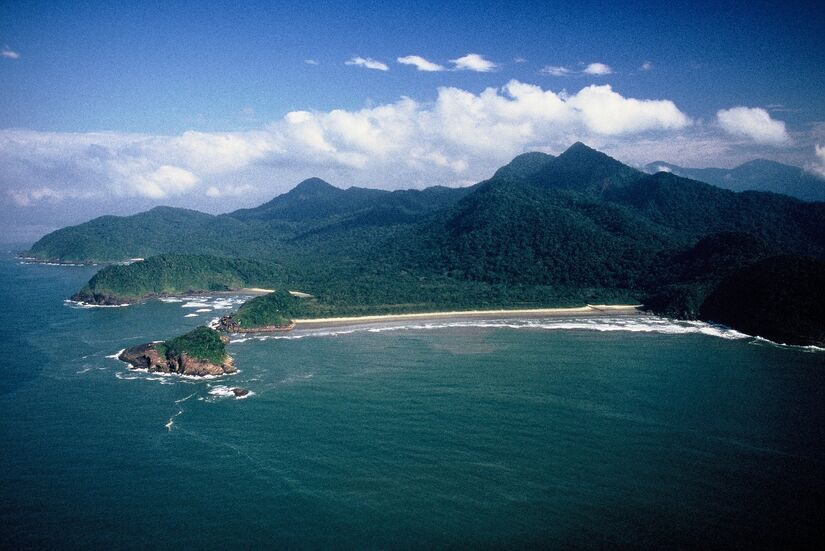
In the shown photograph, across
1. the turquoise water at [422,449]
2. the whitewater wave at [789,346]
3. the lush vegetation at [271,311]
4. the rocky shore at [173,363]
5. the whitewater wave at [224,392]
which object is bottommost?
the turquoise water at [422,449]

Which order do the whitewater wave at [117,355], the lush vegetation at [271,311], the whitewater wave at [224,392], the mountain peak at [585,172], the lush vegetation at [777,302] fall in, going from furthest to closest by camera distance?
the mountain peak at [585,172] < the lush vegetation at [271,311] < the lush vegetation at [777,302] < the whitewater wave at [117,355] < the whitewater wave at [224,392]

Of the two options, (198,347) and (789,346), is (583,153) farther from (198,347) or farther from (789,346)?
(198,347)

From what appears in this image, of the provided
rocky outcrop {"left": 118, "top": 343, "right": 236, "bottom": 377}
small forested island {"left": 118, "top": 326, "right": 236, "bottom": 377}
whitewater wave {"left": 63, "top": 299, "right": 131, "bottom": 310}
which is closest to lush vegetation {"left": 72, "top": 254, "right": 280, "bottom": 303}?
whitewater wave {"left": 63, "top": 299, "right": 131, "bottom": 310}

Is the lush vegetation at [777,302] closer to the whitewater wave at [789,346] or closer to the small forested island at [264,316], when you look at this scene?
the whitewater wave at [789,346]

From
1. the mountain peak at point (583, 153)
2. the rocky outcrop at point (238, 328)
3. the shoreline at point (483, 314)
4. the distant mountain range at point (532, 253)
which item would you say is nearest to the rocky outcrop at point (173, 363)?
the rocky outcrop at point (238, 328)

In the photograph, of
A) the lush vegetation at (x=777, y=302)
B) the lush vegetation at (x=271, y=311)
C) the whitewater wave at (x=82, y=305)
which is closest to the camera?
the lush vegetation at (x=777, y=302)

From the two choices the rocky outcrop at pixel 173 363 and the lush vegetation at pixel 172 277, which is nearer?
the rocky outcrop at pixel 173 363

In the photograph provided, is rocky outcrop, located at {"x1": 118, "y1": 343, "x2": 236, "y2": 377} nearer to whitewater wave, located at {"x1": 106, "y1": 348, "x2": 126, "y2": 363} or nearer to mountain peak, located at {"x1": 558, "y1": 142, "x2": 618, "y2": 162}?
whitewater wave, located at {"x1": 106, "y1": 348, "x2": 126, "y2": 363}

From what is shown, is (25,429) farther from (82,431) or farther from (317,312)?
(317,312)

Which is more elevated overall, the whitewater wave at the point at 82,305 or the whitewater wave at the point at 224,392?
the whitewater wave at the point at 82,305
